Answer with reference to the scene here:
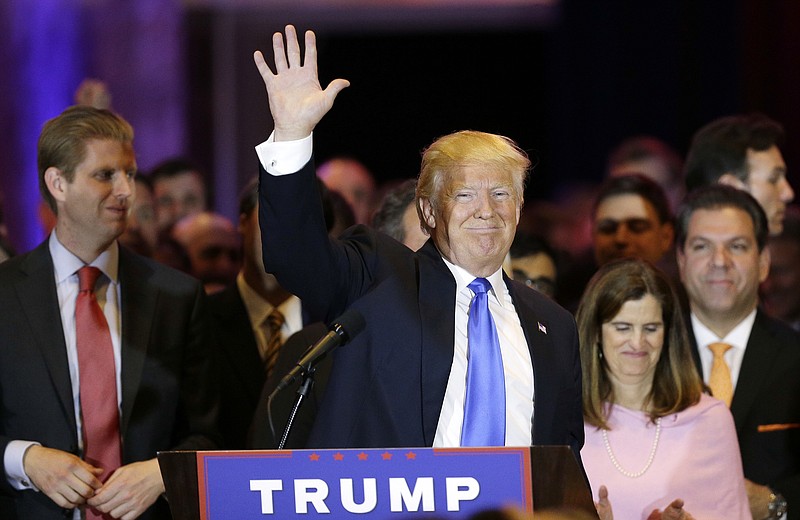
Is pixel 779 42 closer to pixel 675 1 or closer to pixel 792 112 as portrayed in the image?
pixel 792 112

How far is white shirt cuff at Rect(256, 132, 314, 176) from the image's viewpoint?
109 inches

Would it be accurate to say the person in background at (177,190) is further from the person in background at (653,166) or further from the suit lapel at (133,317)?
the suit lapel at (133,317)

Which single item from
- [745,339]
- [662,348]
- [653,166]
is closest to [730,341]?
[745,339]

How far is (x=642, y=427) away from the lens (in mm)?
3766

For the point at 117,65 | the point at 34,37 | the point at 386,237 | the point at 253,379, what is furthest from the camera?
the point at 117,65

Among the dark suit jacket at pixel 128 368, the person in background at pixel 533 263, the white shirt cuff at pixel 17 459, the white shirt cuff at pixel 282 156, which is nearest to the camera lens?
the white shirt cuff at pixel 282 156

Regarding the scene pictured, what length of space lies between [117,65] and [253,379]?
532 cm

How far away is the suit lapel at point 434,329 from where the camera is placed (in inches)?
115

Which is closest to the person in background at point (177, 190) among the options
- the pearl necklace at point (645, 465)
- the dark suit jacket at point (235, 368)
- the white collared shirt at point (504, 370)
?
the dark suit jacket at point (235, 368)

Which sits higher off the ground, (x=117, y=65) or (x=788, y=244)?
(x=117, y=65)

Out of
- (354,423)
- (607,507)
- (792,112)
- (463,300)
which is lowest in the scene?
(607,507)

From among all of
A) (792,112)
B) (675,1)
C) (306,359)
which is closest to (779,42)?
(792,112)

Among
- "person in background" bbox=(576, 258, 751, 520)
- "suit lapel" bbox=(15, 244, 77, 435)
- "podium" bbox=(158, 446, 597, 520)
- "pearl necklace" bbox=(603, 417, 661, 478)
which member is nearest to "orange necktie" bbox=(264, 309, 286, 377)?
"suit lapel" bbox=(15, 244, 77, 435)

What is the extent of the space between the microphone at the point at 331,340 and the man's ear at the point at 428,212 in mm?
509
